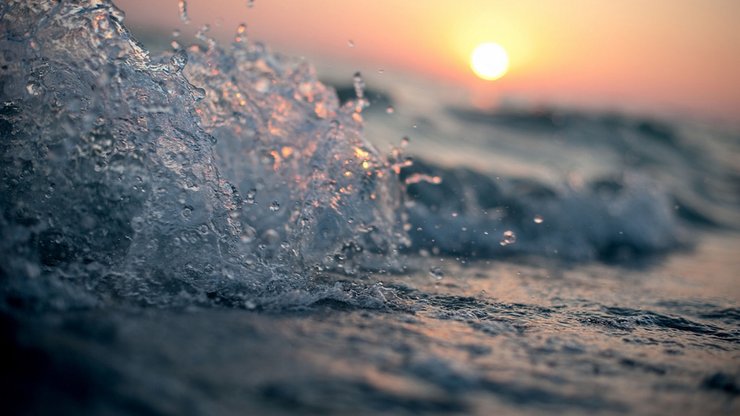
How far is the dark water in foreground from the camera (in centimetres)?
202

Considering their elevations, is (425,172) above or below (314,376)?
above

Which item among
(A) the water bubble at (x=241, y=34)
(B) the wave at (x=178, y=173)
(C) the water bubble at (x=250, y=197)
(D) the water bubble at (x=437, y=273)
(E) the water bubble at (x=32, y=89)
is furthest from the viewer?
(A) the water bubble at (x=241, y=34)

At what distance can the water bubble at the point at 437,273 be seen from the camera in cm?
377

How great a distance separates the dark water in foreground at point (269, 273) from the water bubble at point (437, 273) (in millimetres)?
23

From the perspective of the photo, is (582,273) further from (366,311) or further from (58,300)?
(58,300)

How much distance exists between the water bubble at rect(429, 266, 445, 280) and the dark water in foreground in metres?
0.02

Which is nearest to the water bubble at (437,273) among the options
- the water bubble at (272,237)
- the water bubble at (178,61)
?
the water bubble at (272,237)

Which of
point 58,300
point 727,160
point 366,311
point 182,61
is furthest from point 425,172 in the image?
point 727,160

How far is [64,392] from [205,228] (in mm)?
1506

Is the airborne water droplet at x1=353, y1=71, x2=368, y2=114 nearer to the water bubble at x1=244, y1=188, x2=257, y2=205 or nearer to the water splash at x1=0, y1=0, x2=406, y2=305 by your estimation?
the water splash at x1=0, y1=0, x2=406, y2=305

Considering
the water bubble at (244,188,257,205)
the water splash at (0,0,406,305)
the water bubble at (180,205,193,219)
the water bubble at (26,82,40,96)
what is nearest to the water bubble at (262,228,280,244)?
the water splash at (0,0,406,305)

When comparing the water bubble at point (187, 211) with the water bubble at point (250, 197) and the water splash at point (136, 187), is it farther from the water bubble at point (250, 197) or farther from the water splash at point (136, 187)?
the water bubble at point (250, 197)

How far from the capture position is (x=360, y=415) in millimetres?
1862

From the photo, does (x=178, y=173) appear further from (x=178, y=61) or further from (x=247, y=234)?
(x=178, y=61)
